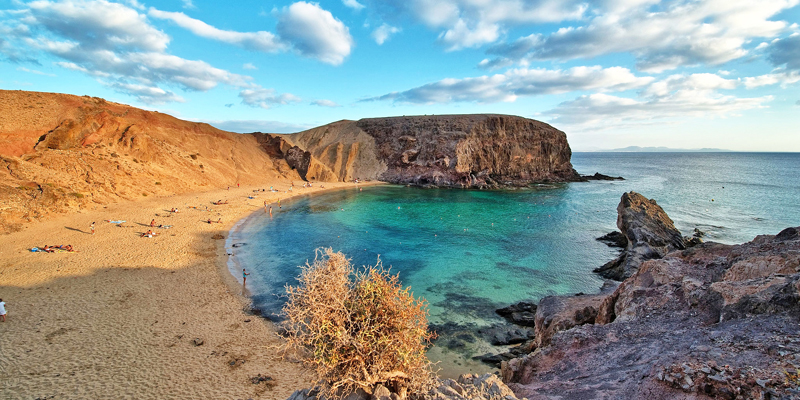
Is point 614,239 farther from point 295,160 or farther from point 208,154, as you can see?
point 208,154

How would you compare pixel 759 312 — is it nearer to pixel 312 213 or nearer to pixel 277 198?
pixel 312 213

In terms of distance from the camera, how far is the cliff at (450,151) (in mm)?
65062

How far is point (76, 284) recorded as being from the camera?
647 inches

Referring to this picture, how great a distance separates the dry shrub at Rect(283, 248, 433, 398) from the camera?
5.55 m

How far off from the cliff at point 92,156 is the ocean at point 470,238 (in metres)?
14.2

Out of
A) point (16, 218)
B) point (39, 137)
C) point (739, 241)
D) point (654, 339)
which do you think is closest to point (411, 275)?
point (654, 339)

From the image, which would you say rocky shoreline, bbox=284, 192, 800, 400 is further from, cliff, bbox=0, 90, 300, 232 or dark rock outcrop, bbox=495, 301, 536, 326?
cliff, bbox=0, 90, 300, 232

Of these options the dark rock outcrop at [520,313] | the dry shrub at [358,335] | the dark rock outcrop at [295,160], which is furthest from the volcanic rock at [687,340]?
the dark rock outcrop at [295,160]

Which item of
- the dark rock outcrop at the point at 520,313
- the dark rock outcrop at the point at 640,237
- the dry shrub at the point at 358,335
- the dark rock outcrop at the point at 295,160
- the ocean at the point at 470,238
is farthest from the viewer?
the dark rock outcrop at the point at 295,160

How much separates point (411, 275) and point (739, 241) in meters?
27.5

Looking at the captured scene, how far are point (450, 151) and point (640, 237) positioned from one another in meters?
44.8

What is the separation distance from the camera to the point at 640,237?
2266 centimetres

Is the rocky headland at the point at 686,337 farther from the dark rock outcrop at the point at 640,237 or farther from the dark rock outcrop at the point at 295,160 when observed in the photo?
the dark rock outcrop at the point at 295,160

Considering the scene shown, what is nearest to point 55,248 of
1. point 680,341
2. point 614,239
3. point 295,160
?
point 680,341
